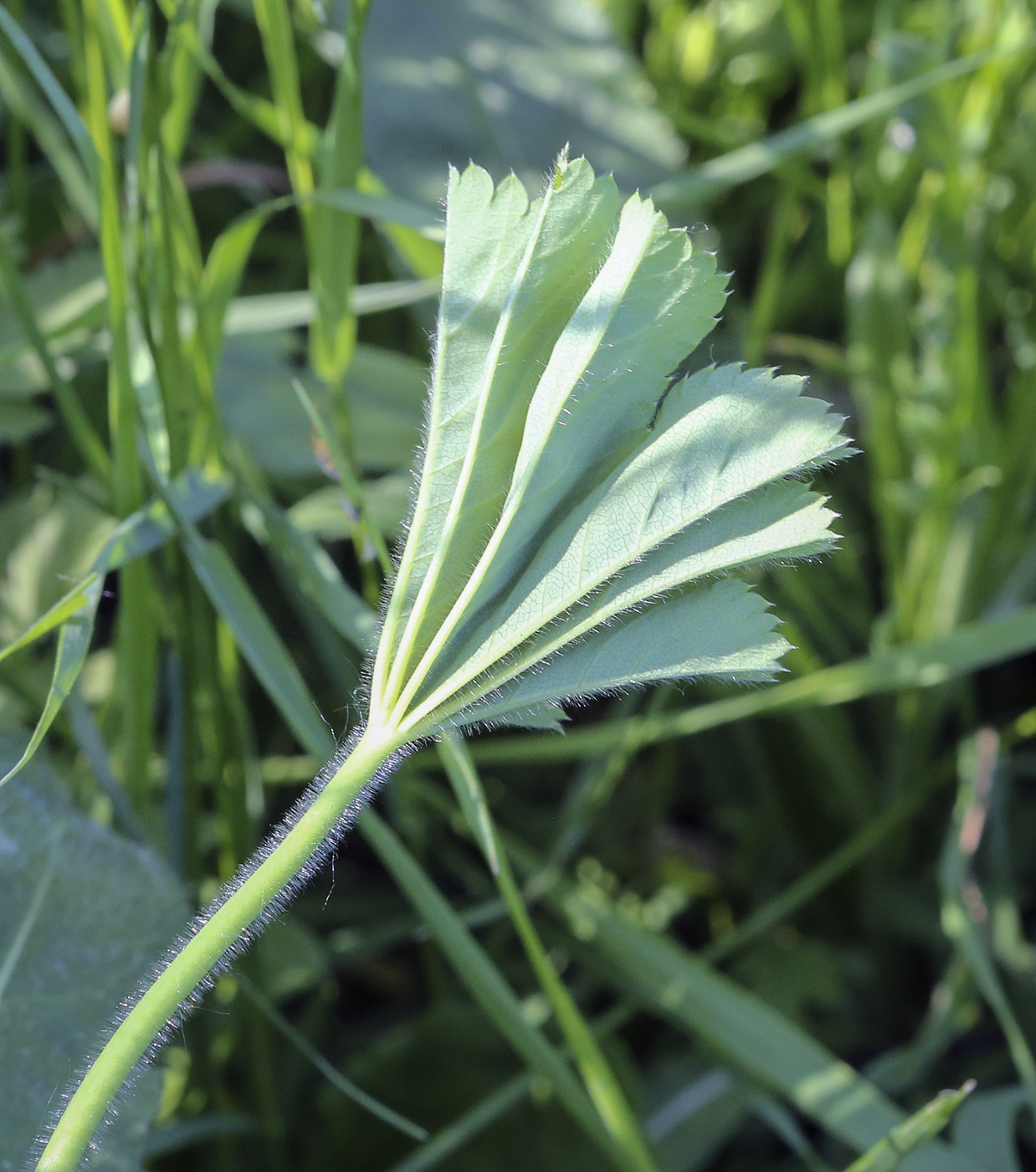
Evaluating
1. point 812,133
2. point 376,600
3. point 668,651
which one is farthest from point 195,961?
point 812,133

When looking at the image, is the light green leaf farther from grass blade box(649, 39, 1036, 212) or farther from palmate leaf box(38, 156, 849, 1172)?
grass blade box(649, 39, 1036, 212)

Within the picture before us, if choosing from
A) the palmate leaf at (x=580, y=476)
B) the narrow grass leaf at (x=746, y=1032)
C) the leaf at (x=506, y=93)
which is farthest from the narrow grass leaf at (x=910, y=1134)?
the leaf at (x=506, y=93)

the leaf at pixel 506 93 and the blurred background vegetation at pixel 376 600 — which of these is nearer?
the blurred background vegetation at pixel 376 600

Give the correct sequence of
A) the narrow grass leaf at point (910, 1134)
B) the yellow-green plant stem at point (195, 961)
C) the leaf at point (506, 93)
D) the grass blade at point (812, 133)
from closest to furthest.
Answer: the yellow-green plant stem at point (195, 961), the narrow grass leaf at point (910, 1134), the grass blade at point (812, 133), the leaf at point (506, 93)

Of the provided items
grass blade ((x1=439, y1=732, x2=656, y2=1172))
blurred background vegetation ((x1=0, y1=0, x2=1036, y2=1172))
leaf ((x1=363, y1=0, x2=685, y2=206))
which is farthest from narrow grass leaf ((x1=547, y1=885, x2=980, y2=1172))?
leaf ((x1=363, y1=0, x2=685, y2=206))

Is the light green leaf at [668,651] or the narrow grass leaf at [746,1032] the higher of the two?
the light green leaf at [668,651]

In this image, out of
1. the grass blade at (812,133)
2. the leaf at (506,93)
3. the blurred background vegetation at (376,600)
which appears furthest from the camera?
the leaf at (506,93)

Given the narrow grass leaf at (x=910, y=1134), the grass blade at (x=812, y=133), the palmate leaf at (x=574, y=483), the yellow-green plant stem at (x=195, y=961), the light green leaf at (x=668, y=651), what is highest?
the grass blade at (x=812, y=133)

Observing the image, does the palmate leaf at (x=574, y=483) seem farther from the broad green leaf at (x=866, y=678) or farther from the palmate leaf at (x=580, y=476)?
the broad green leaf at (x=866, y=678)
